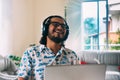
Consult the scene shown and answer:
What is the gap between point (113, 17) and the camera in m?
6.87

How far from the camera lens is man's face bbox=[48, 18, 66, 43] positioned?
4.37 feet

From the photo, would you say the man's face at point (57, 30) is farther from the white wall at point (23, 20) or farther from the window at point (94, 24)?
the window at point (94, 24)

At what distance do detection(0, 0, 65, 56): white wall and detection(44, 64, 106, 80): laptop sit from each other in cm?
436

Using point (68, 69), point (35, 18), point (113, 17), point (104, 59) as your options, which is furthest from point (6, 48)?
point (68, 69)

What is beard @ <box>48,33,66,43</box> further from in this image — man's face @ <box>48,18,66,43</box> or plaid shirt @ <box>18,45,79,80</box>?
plaid shirt @ <box>18,45,79,80</box>

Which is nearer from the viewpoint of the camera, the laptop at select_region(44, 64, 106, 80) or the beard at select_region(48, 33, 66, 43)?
the laptop at select_region(44, 64, 106, 80)

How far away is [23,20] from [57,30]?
16.9 ft

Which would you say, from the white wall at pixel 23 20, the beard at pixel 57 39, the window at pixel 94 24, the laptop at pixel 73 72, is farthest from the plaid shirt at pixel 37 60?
the window at pixel 94 24

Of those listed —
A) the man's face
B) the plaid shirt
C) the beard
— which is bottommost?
the plaid shirt

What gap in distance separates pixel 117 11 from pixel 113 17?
0.23 m

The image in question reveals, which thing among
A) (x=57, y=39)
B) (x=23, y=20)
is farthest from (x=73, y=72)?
(x=23, y=20)

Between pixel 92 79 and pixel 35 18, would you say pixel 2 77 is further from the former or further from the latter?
pixel 35 18

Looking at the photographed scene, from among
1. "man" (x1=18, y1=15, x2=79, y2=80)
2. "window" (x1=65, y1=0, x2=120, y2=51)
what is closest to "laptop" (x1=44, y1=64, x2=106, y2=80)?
"man" (x1=18, y1=15, x2=79, y2=80)

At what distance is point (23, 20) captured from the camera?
20.8 feet
